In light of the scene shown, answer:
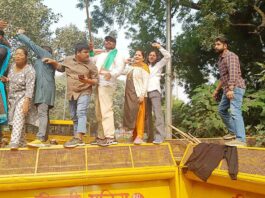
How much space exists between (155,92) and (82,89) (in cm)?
109

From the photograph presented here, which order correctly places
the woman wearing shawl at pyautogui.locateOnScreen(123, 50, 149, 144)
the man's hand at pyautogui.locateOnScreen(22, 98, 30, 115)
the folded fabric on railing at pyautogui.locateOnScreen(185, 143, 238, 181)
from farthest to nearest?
1. the woman wearing shawl at pyautogui.locateOnScreen(123, 50, 149, 144)
2. the man's hand at pyautogui.locateOnScreen(22, 98, 30, 115)
3. the folded fabric on railing at pyautogui.locateOnScreen(185, 143, 238, 181)

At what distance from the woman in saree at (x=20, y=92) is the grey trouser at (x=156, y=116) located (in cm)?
162

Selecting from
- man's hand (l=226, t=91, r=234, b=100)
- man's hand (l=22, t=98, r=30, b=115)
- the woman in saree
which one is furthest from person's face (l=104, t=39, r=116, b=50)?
man's hand (l=226, t=91, r=234, b=100)

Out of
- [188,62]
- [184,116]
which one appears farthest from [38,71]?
[188,62]

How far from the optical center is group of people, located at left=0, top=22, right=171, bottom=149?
13.2 feet

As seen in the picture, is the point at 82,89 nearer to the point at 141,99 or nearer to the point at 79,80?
the point at 79,80

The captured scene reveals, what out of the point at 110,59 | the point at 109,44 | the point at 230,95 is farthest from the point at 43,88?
the point at 230,95

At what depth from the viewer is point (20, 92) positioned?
13.2 ft

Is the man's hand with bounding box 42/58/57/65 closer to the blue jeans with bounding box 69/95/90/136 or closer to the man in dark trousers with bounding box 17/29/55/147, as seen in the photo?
the man in dark trousers with bounding box 17/29/55/147

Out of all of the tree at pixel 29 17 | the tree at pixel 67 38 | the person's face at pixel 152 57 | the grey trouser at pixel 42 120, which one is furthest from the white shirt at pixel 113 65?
the tree at pixel 67 38

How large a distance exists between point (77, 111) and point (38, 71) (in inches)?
29.5

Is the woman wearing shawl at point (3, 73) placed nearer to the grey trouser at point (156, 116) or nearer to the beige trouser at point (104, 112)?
the beige trouser at point (104, 112)

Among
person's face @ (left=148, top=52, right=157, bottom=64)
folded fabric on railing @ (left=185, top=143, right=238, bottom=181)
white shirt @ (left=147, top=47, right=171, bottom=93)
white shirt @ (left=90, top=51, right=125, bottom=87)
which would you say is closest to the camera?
folded fabric on railing @ (left=185, top=143, right=238, bottom=181)

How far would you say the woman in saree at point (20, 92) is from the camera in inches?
155
